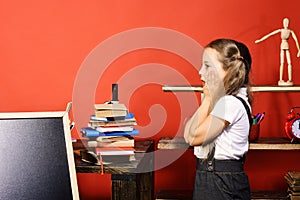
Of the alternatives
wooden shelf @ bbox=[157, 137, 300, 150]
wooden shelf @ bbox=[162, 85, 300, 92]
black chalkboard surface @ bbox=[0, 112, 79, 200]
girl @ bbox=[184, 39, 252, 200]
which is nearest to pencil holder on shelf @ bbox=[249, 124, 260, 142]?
wooden shelf @ bbox=[157, 137, 300, 150]

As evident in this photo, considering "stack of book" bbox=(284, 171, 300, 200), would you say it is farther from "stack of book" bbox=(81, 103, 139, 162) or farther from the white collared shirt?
"stack of book" bbox=(81, 103, 139, 162)

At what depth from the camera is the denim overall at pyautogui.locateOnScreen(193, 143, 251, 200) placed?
2193 mm

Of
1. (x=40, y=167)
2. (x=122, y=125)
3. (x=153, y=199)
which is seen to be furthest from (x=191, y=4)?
(x=40, y=167)

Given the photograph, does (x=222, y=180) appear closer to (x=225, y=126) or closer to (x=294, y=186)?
(x=225, y=126)

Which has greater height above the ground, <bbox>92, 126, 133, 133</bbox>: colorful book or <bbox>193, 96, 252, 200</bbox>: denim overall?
<bbox>92, 126, 133, 133</bbox>: colorful book

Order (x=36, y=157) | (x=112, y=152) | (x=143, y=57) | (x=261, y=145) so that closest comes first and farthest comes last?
1. (x=36, y=157)
2. (x=112, y=152)
3. (x=261, y=145)
4. (x=143, y=57)

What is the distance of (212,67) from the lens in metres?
2.21

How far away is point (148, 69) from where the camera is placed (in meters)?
2.87

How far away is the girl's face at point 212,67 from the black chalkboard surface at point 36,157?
35.9 inches

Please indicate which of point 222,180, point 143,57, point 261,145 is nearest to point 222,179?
point 222,180

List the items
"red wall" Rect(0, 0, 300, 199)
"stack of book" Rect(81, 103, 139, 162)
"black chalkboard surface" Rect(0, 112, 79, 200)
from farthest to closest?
"red wall" Rect(0, 0, 300, 199), "stack of book" Rect(81, 103, 139, 162), "black chalkboard surface" Rect(0, 112, 79, 200)

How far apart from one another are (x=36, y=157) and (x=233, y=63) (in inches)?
42.1

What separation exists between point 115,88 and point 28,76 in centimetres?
70

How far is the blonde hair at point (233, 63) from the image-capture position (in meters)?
2.19
